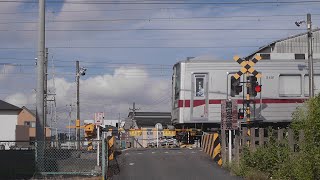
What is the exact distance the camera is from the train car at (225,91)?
71.3 feet

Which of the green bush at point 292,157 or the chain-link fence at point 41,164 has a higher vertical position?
the green bush at point 292,157

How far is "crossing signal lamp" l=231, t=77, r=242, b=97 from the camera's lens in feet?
65.6

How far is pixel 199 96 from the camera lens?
21.8 meters

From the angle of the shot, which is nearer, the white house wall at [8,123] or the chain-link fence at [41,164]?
the chain-link fence at [41,164]

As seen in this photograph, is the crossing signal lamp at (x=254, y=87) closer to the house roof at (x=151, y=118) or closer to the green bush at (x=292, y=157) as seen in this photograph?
the green bush at (x=292, y=157)

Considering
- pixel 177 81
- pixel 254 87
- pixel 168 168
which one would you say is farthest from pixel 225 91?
pixel 168 168

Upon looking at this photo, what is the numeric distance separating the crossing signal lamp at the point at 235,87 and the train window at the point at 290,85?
2.07m

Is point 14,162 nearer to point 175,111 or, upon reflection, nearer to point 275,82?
point 175,111

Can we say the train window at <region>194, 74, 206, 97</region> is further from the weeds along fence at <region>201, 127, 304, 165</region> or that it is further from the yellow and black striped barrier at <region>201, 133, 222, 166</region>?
the yellow and black striped barrier at <region>201, 133, 222, 166</region>

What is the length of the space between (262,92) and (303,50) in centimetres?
2598

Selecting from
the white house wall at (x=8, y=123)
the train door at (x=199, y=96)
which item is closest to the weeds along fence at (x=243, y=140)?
the train door at (x=199, y=96)

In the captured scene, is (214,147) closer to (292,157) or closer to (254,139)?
(254,139)

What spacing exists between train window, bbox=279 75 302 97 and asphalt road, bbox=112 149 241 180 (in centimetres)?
509

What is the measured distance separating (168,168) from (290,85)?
8842 millimetres
